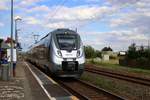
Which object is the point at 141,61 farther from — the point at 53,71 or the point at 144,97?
the point at 144,97

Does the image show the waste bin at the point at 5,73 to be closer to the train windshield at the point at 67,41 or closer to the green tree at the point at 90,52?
the train windshield at the point at 67,41

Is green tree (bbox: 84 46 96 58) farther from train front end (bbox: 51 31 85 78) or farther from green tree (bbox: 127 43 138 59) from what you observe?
train front end (bbox: 51 31 85 78)

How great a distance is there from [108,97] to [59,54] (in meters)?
9.29

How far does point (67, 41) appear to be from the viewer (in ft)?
90.7

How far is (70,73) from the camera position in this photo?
26922mm

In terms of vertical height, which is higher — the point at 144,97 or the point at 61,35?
the point at 61,35

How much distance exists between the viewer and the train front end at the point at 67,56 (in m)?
26.6

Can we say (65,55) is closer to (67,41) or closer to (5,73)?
(67,41)

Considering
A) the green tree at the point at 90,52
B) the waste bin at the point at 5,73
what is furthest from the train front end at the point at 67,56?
the green tree at the point at 90,52

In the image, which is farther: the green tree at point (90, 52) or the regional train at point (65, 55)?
the green tree at point (90, 52)

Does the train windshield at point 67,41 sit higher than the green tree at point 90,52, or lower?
lower

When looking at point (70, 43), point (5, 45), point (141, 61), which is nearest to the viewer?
point (70, 43)

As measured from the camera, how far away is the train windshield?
1074 inches

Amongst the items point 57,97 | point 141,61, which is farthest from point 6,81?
point 141,61
